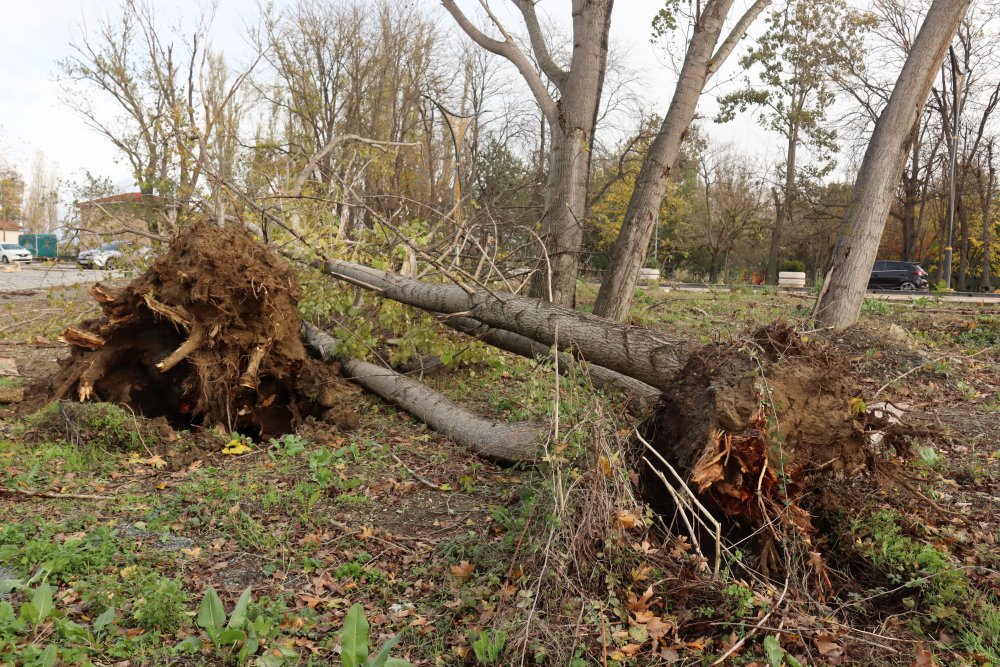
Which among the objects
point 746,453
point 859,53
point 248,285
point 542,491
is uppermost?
point 859,53

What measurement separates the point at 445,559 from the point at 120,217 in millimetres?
5454

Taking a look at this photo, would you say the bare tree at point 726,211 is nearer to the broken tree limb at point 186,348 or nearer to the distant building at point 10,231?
the broken tree limb at point 186,348

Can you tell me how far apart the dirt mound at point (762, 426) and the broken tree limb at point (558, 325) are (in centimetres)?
34

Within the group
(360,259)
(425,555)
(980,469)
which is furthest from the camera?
(360,259)

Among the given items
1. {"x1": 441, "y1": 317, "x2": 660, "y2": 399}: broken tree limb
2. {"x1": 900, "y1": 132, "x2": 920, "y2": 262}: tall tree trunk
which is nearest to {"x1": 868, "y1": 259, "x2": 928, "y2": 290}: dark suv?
{"x1": 900, "y1": 132, "x2": 920, "y2": 262}: tall tree trunk

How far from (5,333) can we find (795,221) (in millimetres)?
34122

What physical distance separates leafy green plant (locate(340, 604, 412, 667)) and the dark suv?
2860cm

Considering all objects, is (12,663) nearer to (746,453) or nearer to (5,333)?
(746,453)

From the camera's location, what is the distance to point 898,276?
2723cm

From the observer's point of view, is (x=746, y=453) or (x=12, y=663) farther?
(x=746, y=453)

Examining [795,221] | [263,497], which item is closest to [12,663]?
[263,497]

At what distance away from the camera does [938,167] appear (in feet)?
103

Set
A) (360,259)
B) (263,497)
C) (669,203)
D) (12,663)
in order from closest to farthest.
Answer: (12,663) < (263,497) < (360,259) < (669,203)

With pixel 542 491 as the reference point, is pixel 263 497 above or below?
below
